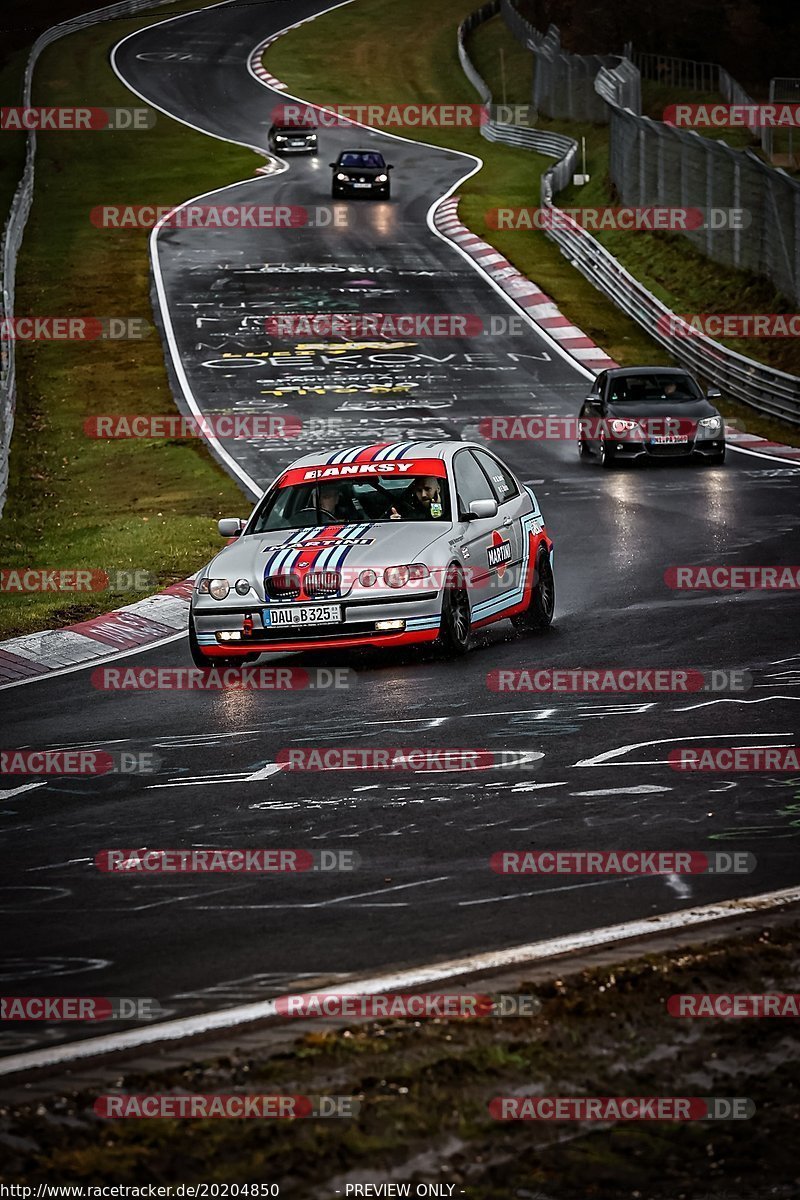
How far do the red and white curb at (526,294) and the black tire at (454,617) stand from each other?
21730mm

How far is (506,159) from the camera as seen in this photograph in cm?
6034

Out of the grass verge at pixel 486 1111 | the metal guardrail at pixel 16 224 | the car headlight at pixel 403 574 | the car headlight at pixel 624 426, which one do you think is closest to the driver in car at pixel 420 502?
the car headlight at pixel 403 574

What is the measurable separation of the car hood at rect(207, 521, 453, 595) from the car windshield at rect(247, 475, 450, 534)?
0.48ft

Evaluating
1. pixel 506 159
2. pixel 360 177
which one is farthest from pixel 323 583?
pixel 506 159

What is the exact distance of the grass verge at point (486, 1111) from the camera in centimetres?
446

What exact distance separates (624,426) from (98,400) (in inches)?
449

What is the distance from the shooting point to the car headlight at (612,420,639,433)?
80.7ft

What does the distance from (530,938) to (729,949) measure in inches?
26.5

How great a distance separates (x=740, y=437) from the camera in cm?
2759

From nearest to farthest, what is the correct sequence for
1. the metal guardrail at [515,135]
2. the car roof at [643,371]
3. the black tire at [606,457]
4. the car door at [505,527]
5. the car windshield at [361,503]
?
the car windshield at [361,503]
the car door at [505,527]
the black tire at [606,457]
the car roof at [643,371]
the metal guardrail at [515,135]

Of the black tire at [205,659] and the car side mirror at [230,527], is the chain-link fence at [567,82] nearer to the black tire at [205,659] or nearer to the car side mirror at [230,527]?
the car side mirror at [230,527]

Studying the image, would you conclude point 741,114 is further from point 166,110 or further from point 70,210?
point 166,110

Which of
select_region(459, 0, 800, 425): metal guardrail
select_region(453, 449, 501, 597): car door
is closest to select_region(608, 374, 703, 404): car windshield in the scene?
select_region(459, 0, 800, 425): metal guardrail

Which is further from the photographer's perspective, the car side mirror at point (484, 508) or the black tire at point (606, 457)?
the black tire at point (606, 457)
